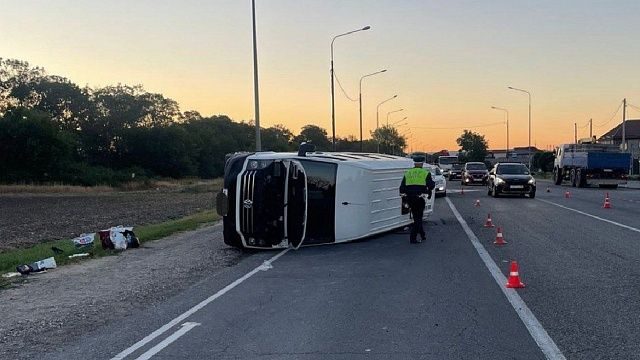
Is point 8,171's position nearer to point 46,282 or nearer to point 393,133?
point 46,282

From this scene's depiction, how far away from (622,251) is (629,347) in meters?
6.64

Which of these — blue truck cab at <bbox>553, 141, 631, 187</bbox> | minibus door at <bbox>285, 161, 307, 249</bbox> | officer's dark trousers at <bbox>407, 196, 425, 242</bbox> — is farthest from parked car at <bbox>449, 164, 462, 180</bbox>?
minibus door at <bbox>285, 161, 307, 249</bbox>

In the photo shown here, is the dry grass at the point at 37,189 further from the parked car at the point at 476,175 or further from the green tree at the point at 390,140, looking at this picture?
the green tree at the point at 390,140

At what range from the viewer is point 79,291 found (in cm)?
958

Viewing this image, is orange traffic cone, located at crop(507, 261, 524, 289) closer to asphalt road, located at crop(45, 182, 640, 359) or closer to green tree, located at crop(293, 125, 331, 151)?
asphalt road, located at crop(45, 182, 640, 359)

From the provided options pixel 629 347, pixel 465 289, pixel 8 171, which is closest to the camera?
pixel 629 347

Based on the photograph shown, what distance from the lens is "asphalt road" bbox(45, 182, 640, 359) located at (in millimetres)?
6105

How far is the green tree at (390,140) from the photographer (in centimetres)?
11556

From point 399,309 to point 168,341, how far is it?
2.65 meters

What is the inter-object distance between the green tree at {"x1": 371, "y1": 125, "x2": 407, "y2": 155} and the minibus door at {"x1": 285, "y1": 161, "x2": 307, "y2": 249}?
99789mm

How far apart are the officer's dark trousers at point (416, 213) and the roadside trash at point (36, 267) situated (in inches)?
277

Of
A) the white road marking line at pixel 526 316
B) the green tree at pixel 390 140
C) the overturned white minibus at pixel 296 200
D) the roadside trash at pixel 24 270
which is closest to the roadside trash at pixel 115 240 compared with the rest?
the overturned white minibus at pixel 296 200

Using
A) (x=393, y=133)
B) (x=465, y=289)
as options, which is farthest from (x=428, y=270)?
(x=393, y=133)

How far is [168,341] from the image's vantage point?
21.4ft
